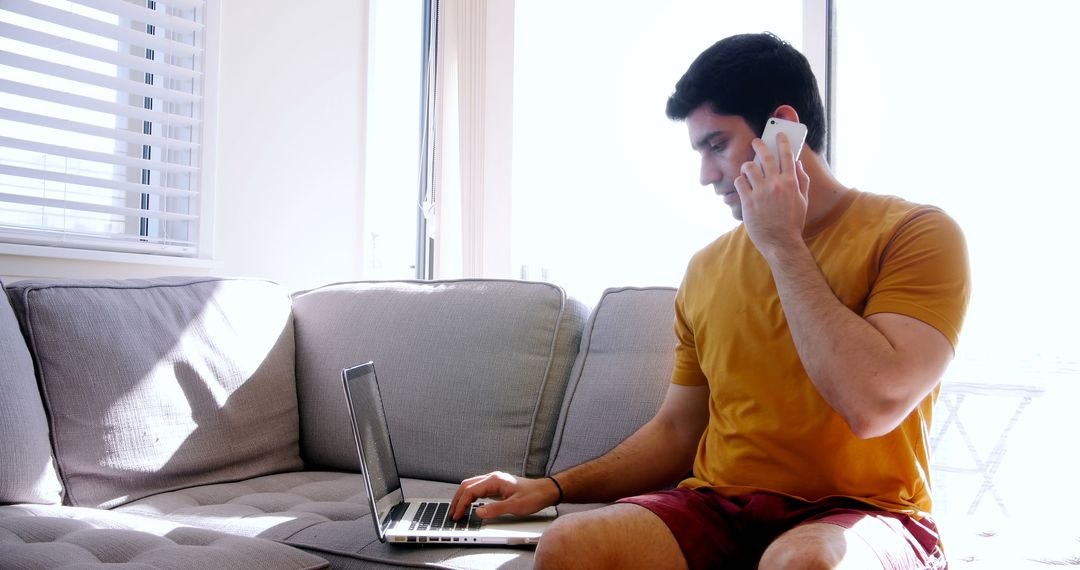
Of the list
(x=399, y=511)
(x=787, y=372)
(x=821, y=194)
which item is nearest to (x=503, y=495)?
(x=399, y=511)

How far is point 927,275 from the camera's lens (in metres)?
1.22

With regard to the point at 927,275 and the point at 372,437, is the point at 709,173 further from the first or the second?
the point at 372,437

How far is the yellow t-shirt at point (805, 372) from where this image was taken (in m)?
1.23

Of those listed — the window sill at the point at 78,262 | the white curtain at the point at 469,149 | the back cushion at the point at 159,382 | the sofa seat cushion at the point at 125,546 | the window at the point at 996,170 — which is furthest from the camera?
the white curtain at the point at 469,149

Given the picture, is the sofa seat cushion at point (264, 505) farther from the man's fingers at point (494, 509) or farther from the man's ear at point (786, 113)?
the man's ear at point (786, 113)

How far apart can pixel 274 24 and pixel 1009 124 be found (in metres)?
2.40

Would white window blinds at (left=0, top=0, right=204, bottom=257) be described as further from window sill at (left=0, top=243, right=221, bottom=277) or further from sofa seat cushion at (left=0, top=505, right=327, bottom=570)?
sofa seat cushion at (left=0, top=505, right=327, bottom=570)

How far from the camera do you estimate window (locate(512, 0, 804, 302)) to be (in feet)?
10.7

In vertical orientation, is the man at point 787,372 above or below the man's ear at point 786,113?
below

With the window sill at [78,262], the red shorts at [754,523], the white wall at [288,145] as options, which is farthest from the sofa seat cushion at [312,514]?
the white wall at [288,145]

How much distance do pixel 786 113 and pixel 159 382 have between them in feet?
4.73

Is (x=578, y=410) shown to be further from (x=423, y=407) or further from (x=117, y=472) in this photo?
(x=117, y=472)

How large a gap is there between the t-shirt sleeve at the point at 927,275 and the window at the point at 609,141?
6.10 feet

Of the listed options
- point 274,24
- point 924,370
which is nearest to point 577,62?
point 274,24
